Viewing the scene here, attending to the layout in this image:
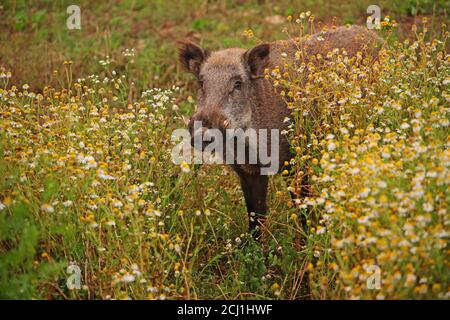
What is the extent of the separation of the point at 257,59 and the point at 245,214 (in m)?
1.61

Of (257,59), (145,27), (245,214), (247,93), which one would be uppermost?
(145,27)

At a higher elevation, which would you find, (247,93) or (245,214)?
(247,93)

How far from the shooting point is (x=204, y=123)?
16.9 feet

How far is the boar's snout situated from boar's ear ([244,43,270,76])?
0.75m

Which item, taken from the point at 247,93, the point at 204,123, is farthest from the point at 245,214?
the point at 204,123

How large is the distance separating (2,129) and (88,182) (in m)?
1.00

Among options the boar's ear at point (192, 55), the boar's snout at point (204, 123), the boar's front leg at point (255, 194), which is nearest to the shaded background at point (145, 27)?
the boar's ear at point (192, 55)

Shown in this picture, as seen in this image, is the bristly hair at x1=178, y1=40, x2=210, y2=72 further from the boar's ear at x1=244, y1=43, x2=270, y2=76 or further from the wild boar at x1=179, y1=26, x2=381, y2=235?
the boar's ear at x1=244, y1=43, x2=270, y2=76

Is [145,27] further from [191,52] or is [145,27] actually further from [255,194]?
[255,194]

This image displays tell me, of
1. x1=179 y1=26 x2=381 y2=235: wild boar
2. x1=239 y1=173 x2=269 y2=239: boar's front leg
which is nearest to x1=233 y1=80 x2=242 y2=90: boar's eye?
x1=179 y1=26 x2=381 y2=235: wild boar

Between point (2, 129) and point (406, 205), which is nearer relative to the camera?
point (406, 205)
